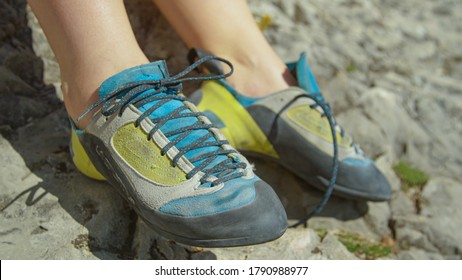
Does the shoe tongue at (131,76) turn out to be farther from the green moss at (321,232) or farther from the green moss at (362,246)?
the green moss at (362,246)

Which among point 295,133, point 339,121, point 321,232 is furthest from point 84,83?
point 339,121

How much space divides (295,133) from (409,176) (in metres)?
0.75

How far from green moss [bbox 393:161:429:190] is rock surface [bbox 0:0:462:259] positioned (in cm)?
3

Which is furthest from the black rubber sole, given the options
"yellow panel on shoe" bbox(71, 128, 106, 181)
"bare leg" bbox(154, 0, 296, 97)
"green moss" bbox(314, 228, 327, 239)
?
"yellow panel on shoe" bbox(71, 128, 106, 181)

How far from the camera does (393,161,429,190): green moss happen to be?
2.36 metres

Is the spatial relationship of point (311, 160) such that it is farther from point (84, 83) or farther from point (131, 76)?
point (84, 83)

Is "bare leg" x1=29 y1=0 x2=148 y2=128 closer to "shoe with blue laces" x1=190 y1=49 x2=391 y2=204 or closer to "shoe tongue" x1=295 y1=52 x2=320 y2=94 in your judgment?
"shoe with blue laces" x1=190 y1=49 x2=391 y2=204

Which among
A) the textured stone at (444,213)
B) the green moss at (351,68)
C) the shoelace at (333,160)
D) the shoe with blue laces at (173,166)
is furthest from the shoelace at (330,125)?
the green moss at (351,68)

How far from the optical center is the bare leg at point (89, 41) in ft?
5.22

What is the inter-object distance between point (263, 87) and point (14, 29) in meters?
1.17

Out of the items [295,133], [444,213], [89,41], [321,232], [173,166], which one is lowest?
[444,213]

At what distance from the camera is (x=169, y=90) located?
1.65m

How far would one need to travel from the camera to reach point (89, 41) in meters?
1.59
